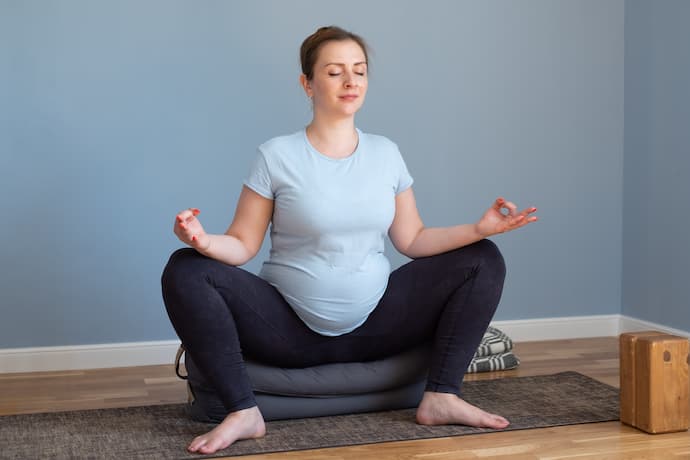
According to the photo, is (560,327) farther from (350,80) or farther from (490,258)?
(350,80)

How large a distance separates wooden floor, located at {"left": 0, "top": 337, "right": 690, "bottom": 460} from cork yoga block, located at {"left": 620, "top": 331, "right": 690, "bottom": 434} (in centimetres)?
4

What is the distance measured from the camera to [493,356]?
132 inches

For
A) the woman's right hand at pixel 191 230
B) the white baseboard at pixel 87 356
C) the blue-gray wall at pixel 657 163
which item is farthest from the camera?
→ the blue-gray wall at pixel 657 163

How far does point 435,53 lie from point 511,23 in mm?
356

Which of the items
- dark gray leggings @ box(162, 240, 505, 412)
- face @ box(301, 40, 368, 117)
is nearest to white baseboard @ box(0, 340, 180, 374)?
dark gray leggings @ box(162, 240, 505, 412)

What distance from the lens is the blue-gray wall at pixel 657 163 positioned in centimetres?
367

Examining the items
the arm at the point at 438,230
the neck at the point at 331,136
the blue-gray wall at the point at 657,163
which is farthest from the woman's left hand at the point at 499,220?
the blue-gray wall at the point at 657,163

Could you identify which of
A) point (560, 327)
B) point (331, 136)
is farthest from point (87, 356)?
point (560, 327)

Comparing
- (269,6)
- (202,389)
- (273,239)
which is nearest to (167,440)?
(202,389)

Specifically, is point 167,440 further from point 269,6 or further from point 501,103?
point 501,103

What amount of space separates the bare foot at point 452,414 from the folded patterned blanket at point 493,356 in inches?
29.8

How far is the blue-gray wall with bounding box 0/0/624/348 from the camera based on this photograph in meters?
3.39

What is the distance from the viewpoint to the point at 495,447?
2342 millimetres

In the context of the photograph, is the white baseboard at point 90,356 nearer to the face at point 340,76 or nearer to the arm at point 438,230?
the arm at point 438,230
